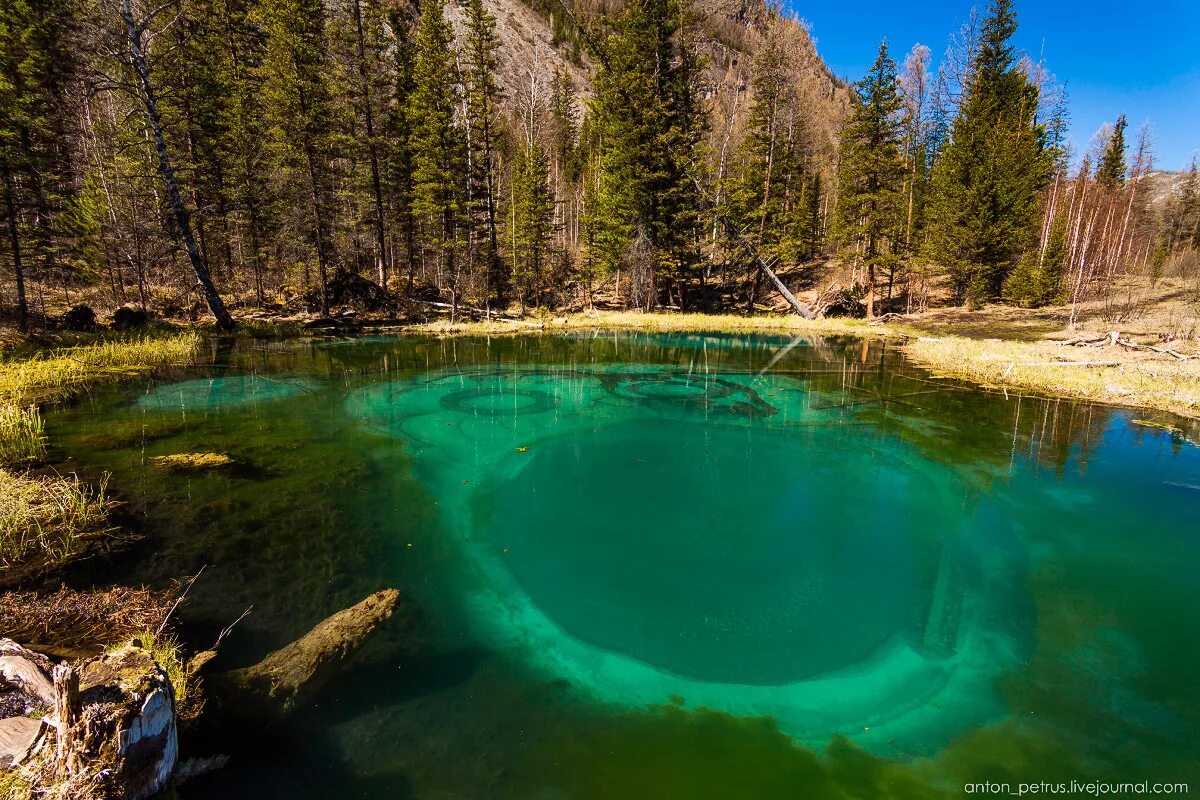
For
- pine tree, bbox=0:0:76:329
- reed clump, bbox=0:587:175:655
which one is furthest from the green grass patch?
pine tree, bbox=0:0:76:329

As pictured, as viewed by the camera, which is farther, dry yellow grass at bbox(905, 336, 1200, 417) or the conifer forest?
the conifer forest

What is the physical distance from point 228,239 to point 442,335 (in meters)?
13.7

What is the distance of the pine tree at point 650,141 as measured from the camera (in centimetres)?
2956

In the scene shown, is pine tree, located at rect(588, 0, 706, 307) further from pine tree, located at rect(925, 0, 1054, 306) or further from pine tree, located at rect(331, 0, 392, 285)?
pine tree, located at rect(925, 0, 1054, 306)

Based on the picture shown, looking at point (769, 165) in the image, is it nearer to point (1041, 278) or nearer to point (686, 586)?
point (1041, 278)

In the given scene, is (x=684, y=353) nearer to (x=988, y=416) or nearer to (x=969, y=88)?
(x=988, y=416)

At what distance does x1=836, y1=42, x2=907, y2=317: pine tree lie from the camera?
2738 centimetres

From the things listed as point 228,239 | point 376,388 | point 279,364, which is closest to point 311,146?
point 228,239

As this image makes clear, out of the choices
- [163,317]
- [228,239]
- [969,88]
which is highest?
[969,88]

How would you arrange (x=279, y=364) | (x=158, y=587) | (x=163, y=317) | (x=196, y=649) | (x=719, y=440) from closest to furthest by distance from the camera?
(x=196, y=649), (x=158, y=587), (x=719, y=440), (x=279, y=364), (x=163, y=317)

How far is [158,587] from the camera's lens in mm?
5477

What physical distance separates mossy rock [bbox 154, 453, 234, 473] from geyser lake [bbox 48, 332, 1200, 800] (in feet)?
0.75

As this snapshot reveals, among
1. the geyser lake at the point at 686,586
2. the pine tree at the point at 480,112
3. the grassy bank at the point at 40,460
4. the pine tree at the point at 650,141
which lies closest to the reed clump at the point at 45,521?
the grassy bank at the point at 40,460

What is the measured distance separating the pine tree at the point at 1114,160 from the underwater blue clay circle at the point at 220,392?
212 ft
